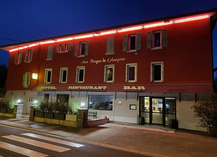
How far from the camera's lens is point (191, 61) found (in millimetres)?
13109

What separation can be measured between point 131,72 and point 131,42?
310 cm

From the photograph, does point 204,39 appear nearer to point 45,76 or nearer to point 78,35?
point 78,35

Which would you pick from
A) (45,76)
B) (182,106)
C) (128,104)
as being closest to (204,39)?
(182,106)

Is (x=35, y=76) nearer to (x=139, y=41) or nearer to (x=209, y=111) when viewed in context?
(x=139, y=41)

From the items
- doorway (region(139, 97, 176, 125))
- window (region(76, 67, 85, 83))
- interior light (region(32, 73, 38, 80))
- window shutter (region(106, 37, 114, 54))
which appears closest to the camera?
doorway (region(139, 97, 176, 125))

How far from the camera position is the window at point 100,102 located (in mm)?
16328

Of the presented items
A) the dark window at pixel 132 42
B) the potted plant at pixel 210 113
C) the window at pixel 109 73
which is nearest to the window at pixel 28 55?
the window at pixel 109 73

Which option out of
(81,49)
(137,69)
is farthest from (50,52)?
(137,69)

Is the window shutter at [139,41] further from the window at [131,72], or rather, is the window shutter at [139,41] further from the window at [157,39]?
the window at [131,72]

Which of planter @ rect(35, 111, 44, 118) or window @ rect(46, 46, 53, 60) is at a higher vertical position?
window @ rect(46, 46, 53, 60)

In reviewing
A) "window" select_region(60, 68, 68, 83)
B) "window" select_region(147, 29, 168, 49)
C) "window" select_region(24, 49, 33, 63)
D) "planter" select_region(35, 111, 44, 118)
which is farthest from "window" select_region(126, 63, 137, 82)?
"window" select_region(24, 49, 33, 63)

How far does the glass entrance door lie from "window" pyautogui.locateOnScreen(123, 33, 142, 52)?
16.9 ft

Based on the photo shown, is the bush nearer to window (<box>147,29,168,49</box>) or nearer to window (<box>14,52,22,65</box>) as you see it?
window (<box>147,29,168,49</box>)

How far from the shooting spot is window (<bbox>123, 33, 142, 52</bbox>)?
15.5m
